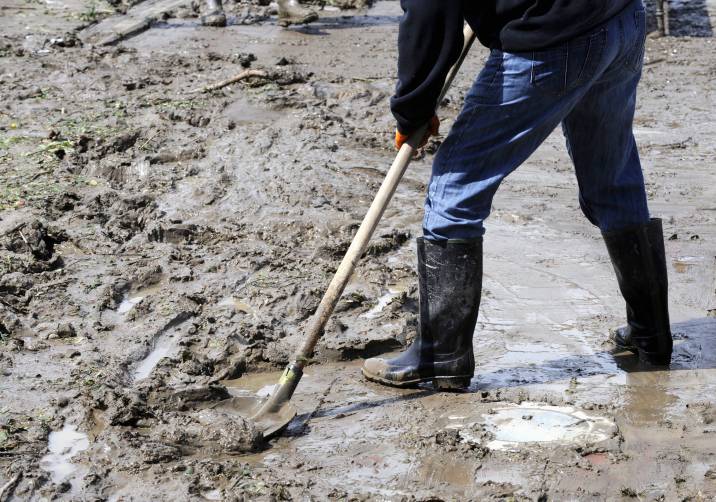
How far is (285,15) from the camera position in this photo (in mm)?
9773

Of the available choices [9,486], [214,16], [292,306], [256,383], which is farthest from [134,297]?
[214,16]

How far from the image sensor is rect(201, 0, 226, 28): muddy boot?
31.6 ft

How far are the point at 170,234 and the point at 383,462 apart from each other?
226 cm

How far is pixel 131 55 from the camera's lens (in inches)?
331

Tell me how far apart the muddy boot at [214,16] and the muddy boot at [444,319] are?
22.4 ft

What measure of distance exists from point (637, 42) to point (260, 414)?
171cm

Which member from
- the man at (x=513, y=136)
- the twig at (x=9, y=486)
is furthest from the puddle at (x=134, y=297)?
the twig at (x=9, y=486)

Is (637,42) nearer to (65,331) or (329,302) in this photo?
(329,302)

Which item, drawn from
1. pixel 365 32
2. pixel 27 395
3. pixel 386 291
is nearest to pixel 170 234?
pixel 386 291

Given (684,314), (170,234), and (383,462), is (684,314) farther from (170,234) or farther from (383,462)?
(170,234)

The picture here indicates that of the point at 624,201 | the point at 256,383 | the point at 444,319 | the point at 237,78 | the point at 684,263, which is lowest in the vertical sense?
the point at 256,383

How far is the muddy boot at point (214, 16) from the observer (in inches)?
379

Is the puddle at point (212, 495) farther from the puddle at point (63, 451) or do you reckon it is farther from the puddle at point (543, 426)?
the puddle at point (543, 426)

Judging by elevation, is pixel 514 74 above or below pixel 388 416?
above
